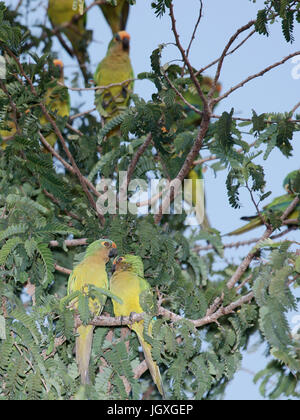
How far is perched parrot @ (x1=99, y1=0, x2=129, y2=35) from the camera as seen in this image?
5.35 m

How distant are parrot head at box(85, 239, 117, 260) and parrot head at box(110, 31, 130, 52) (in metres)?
2.68

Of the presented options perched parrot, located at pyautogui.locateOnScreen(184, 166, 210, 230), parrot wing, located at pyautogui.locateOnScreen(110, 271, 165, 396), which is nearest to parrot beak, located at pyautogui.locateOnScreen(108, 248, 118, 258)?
parrot wing, located at pyautogui.locateOnScreen(110, 271, 165, 396)

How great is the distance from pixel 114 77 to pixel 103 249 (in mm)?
2249

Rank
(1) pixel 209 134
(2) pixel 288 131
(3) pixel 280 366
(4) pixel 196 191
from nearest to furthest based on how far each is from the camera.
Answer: (2) pixel 288 131, (1) pixel 209 134, (3) pixel 280 366, (4) pixel 196 191

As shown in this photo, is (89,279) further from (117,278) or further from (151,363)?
(151,363)

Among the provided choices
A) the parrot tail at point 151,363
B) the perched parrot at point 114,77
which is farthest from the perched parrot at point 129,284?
the perched parrot at point 114,77

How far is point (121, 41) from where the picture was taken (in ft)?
17.4

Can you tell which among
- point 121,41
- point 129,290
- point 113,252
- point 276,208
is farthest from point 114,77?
point 129,290

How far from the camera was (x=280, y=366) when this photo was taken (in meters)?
3.54

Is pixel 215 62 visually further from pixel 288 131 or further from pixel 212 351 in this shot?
pixel 212 351

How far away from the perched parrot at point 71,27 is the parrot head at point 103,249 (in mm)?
2651

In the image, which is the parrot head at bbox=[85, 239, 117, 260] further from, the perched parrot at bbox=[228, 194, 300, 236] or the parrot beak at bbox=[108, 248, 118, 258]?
the perched parrot at bbox=[228, 194, 300, 236]
